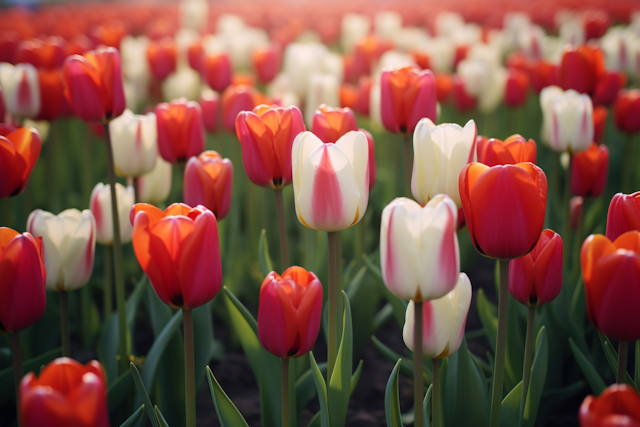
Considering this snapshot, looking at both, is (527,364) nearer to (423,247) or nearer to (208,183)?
(423,247)

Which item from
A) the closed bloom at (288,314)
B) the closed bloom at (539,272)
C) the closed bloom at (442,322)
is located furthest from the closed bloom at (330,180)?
the closed bloom at (539,272)

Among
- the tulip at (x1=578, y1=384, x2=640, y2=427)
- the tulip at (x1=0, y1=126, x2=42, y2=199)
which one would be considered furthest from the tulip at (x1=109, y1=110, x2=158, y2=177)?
the tulip at (x1=578, y1=384, x2=640, y2=427)

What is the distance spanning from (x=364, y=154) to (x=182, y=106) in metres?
1.01

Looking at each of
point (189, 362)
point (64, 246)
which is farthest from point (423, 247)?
point (64, 246)

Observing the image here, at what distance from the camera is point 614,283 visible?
1.04 m

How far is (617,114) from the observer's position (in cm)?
276

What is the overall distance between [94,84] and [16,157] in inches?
14.1

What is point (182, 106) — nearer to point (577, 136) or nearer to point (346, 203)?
point (346, 203)

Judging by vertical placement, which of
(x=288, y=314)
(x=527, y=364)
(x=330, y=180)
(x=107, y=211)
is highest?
(x=330, y=180)

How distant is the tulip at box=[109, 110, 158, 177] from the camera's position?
2035 mm

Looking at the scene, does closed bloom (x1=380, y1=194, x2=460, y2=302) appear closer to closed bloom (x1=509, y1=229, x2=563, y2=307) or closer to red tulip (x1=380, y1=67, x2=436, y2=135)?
closed bloom (x1=509, y1=229, x2=563, y2=307)

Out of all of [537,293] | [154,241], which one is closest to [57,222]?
[154,241]

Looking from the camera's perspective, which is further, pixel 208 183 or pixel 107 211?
pixel 107 211

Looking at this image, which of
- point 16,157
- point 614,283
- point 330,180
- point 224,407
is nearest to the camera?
point 614,283
